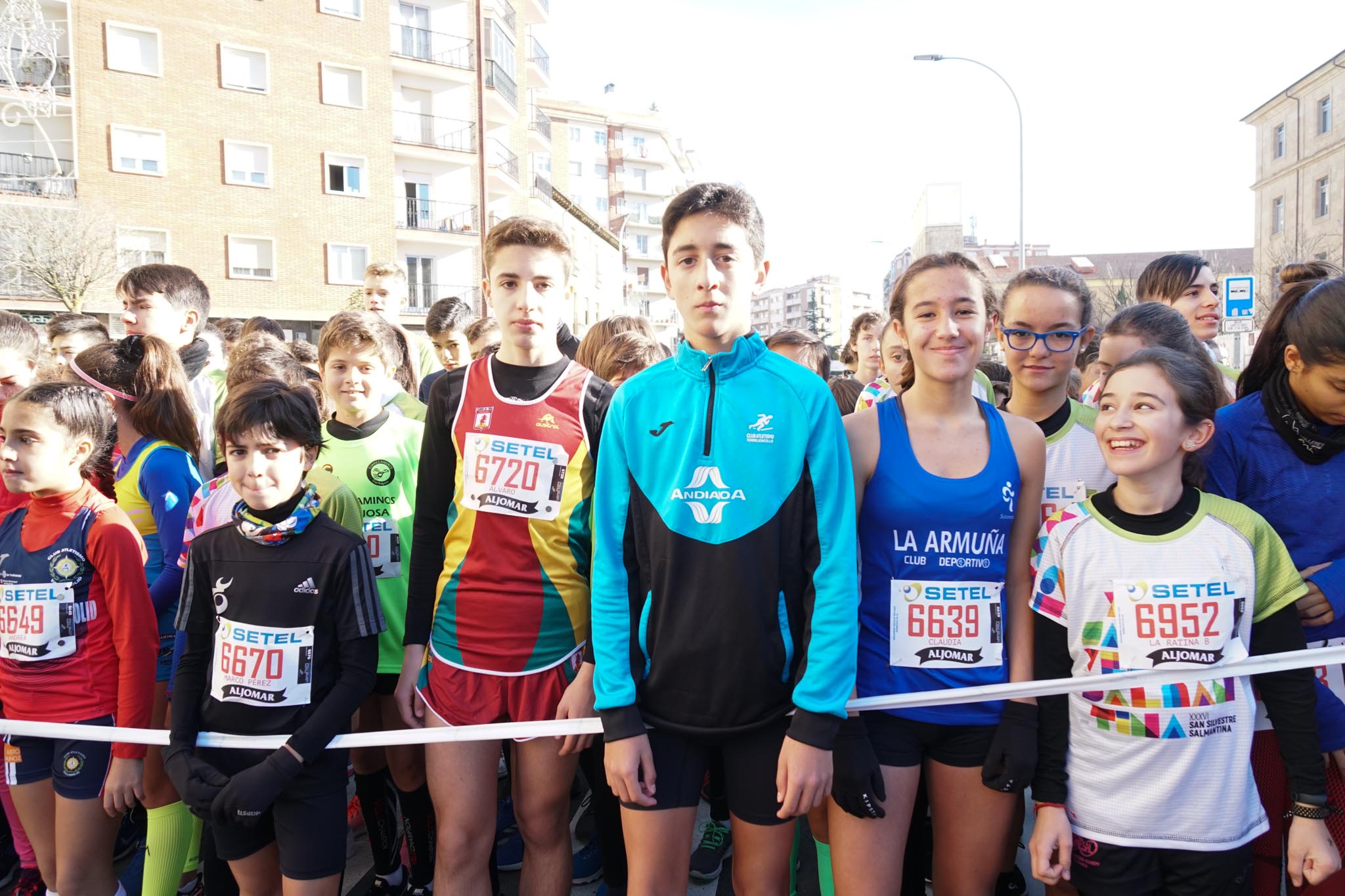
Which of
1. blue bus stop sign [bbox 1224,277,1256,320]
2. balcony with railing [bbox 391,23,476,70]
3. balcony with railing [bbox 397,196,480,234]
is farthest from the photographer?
balcony with railing [bbox 397,196,480,234]

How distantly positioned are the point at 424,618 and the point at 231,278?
26098 millimetres

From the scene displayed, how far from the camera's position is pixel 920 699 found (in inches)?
85.7

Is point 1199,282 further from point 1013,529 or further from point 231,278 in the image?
point 231,278

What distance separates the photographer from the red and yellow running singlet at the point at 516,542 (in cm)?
256

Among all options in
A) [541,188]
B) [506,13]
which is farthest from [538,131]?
[506,13]

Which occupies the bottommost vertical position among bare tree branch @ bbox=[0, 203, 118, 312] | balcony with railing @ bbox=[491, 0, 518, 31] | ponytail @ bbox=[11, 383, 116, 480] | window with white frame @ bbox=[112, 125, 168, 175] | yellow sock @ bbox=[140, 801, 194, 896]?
yellow sock @ bbox=[140, 801, 194, 896]

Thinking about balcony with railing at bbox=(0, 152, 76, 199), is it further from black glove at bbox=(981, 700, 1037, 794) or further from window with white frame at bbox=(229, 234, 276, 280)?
black glove at bbox=(981, 700, 1037, 794)

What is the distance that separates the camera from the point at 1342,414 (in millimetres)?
2354

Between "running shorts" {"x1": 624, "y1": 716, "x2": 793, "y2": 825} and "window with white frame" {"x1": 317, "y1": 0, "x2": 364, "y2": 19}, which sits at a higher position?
"window with white frame" {"x1": 317, "y1": 0, "x2": 364, "y2": 19}

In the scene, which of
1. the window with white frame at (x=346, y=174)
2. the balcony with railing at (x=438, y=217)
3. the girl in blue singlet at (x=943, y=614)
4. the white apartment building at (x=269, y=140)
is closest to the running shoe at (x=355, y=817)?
the girl in blue singlet at (x=943, y=614)

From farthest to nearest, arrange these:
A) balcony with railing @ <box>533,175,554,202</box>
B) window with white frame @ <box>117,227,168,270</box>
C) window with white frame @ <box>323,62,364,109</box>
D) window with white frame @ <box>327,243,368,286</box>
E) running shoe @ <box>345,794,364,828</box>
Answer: balcony with railing @ <box>533,175,554,202</box> → window with white frame @ <box>327,243,368,286</box> → window with white frame @ <box>323,62,364,109</box> → window with white frame @ <box>117,227,168,270</box> → running shoe @ <box>345,794,364,828</box>

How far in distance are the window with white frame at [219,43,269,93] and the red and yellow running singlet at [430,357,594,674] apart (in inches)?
1091

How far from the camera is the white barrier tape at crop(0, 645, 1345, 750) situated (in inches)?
84.2

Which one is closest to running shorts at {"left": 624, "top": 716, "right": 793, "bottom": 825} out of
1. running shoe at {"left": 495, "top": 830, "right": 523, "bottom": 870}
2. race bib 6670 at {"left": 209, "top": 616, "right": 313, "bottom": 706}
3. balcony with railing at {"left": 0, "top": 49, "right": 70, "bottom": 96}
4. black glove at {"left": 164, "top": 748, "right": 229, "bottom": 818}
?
race bib 6670 at {"left": 209, "top": 616, "right": 313, "bottom": 706}
